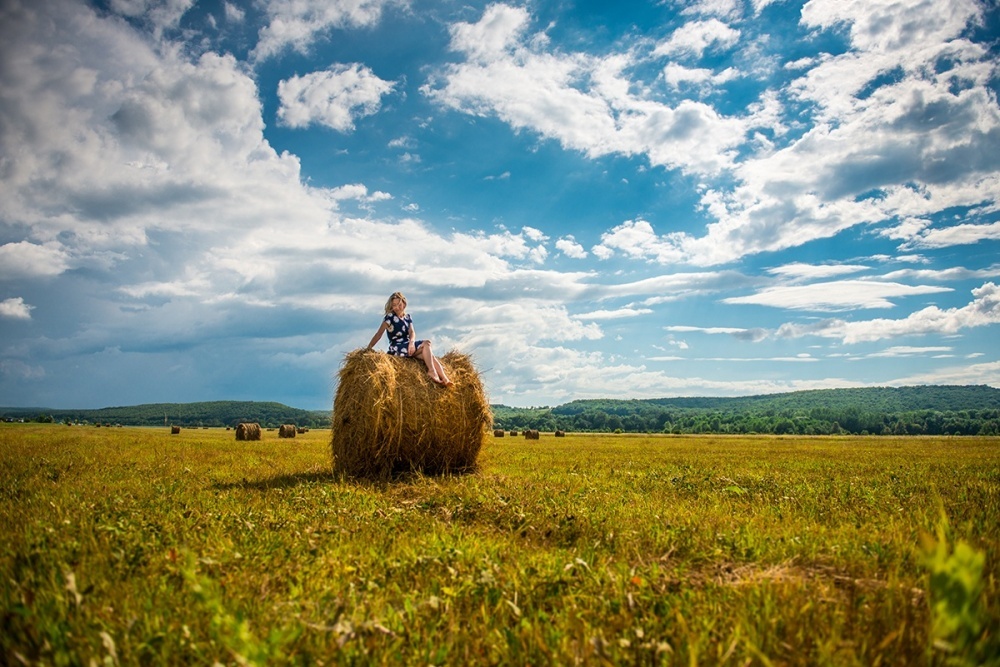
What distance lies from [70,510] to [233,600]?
4.43 metres

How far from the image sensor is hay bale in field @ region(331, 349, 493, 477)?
35.2 ft

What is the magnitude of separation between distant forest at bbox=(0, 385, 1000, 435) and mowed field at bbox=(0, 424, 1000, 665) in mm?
77017

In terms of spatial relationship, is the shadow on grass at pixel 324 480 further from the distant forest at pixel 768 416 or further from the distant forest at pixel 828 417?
the distant forest at pixel 768 416

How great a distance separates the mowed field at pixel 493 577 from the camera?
9.21 feet

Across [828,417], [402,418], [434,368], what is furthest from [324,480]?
[828,417]

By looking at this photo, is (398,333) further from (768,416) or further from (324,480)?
(768,416)

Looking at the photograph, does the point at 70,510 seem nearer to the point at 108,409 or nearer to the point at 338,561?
the point at 338,561

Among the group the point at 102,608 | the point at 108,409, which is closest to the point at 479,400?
the point at 102,608

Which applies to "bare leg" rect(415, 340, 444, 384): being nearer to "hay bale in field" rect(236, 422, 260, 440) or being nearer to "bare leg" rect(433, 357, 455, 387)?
"bare leg" rect(433, 357, 455, 387)

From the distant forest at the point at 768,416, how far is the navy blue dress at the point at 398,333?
2857 inches

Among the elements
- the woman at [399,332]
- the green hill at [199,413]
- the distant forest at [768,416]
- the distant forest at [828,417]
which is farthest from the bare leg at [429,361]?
the green hill at [199,413]

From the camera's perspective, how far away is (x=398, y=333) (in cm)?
1220

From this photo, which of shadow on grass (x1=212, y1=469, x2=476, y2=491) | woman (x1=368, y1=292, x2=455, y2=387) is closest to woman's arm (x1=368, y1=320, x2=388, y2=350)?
woman (x1=368, y1=292, x2=455, y2=387)

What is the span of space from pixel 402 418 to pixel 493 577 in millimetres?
7104
